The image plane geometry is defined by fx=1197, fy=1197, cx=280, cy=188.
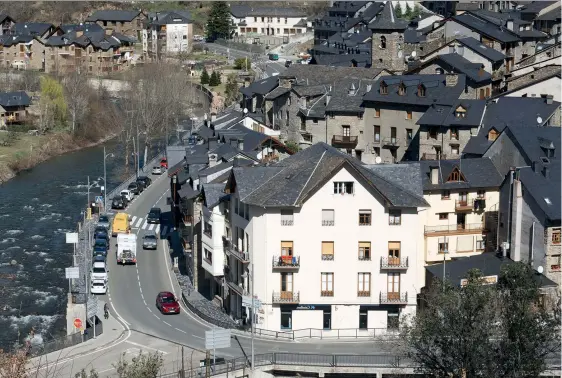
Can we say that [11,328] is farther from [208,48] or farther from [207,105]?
[208,48]

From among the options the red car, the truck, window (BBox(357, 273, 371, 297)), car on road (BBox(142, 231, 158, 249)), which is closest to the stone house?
car on road (BBox(142, 231, 158, 249))

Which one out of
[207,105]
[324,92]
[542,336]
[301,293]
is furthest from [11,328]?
[207,105]

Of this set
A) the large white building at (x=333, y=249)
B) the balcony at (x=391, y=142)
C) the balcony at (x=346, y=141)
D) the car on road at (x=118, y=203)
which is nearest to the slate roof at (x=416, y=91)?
the balcony at (x=391, y=142)

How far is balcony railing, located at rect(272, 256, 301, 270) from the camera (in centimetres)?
4116

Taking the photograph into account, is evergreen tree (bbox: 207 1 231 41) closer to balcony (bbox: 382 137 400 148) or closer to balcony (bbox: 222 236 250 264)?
balcony (bbox: 382 137 400 148)

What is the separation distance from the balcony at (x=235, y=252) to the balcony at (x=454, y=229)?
6.83 metres

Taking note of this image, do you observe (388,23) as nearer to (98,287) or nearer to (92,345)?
(98,287)

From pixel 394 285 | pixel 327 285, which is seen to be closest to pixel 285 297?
pixel 327 285

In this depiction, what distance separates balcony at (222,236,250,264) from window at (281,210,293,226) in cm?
185

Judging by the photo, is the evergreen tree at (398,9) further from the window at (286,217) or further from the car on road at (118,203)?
the window at (286,217)

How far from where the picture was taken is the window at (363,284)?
41406 mm

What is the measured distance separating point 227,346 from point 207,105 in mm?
66078

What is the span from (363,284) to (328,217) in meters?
2.63

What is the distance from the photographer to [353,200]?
41406 millimetres
